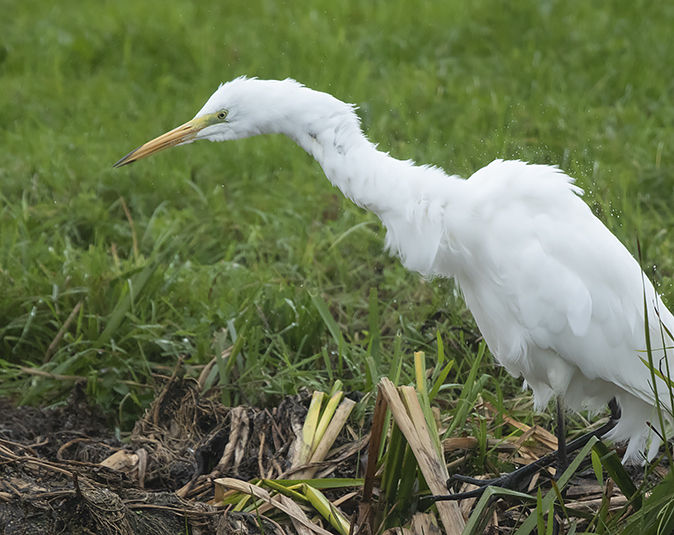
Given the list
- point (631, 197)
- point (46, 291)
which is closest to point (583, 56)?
point (631, 197)

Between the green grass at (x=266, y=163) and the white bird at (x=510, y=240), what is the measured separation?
727 millimetres

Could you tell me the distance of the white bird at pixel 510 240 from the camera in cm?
223

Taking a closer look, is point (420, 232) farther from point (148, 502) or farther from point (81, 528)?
point (81, 528)

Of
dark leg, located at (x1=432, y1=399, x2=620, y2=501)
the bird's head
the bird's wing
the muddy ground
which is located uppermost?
the bird's head

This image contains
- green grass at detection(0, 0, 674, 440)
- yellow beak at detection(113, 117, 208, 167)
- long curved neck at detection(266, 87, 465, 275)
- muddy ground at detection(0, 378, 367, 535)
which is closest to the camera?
muddy ground at detection(0, 378, 367, 535)

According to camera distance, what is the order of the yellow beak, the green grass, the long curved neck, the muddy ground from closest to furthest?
1. the muddy ground
2. the long curved neck
3. the yellow beak
4. the green grass

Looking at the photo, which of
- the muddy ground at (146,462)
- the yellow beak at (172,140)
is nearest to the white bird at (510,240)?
the yellow beak at (172,140)

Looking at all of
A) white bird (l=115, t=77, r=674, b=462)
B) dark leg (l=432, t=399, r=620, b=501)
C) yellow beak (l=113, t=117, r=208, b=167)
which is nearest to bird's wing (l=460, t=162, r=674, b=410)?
→ white bird (l=115, t=77, r=674, b=462)

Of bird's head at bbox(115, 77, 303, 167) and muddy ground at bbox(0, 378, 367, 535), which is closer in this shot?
muddy ground at bbox(0, 378, 367, 535)

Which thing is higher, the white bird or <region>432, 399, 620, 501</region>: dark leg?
the white bird

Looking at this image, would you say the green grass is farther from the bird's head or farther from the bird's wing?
the bird's head

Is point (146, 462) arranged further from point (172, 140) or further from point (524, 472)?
point (524, 472)

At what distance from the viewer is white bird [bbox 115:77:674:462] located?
2234 millimetres

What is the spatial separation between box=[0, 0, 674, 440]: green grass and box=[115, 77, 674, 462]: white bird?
73cm
